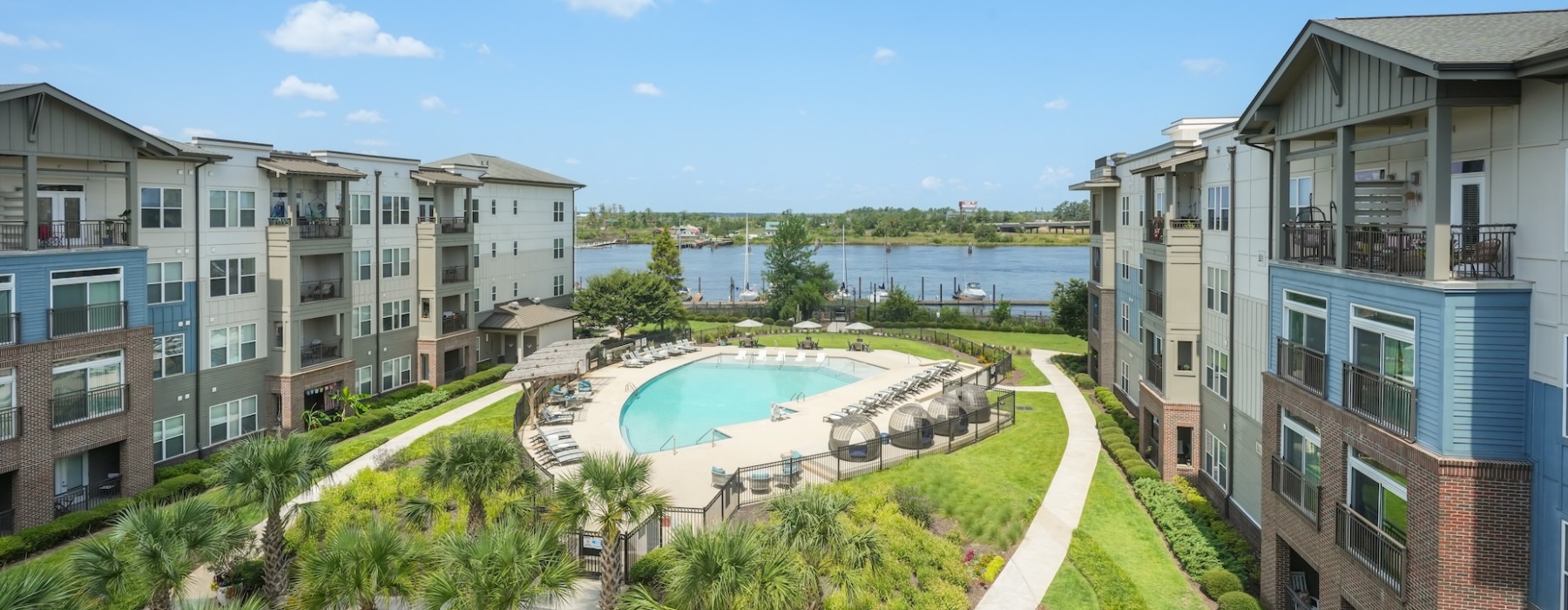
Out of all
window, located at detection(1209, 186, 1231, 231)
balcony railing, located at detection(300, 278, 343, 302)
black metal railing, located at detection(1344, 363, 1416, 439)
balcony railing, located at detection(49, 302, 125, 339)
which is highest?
window, located at detection(1209, 186, 1231, 231)

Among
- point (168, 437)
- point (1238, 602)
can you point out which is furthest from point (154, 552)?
point (1238, 602)

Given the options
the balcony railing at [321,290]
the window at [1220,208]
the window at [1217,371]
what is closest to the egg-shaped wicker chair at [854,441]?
the window at [1217,371]

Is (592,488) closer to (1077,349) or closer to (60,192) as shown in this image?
(60,192)

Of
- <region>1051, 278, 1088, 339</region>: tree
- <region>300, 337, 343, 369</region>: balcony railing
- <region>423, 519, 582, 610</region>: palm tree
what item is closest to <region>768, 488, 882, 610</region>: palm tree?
Answer: <region>423, 519, 582, 610</region>: palm tree

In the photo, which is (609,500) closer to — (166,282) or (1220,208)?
(1220,208)

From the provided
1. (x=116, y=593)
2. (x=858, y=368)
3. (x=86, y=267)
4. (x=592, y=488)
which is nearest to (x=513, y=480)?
(x=592, y=488)

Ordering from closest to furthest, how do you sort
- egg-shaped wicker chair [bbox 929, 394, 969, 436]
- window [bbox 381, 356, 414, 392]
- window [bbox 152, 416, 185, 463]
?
window [bbox 152, 416, 185, 463] < egg-shaped wicker chair [bbox 929, 394, 969, 436] < window [bbox 381, 356, 414, 392]

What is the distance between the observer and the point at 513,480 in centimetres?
1831

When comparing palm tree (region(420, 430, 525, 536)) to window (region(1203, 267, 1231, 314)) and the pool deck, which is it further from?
window (region(1203, 267, 1231, 314))

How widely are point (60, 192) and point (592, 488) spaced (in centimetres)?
1791

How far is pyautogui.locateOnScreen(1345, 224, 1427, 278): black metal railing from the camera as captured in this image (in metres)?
12.2

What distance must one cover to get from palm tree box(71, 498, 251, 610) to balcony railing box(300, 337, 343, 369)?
1673 cm

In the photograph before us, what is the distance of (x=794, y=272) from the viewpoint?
6781 centimetres

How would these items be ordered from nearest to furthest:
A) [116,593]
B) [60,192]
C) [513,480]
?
1. [116,593]
2. [513,480]
3. [60,192]
